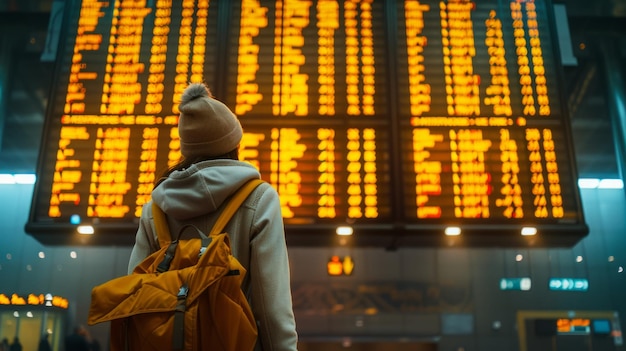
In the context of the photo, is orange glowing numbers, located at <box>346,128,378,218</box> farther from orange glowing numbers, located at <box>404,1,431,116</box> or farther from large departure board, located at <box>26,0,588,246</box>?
orange glowing numbers, located at <box>404,1,431,116</box>

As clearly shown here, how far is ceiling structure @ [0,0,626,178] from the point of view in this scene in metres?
6.08

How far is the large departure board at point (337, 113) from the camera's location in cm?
432

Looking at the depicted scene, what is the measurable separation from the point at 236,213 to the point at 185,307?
317 millimetres

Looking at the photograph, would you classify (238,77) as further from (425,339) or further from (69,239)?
(425,339)

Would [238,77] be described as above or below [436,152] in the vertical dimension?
above

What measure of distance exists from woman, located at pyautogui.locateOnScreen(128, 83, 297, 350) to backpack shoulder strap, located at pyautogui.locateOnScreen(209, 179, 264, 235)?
17 mm

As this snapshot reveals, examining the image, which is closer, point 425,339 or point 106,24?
point 106,24

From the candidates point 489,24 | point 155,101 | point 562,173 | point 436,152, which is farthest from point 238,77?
point 562,173

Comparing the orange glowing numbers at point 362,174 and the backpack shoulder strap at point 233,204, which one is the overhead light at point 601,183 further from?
the backpack shoulder strap at point 233,204

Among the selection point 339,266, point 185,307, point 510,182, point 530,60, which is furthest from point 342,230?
point 185,307

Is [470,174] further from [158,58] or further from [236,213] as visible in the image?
[236,213]

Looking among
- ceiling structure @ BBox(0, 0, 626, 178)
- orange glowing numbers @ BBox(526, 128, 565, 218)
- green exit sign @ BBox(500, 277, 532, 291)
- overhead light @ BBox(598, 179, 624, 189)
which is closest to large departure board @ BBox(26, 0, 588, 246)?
orange glowing numbers @ BBox(526, 128, 565, 218)

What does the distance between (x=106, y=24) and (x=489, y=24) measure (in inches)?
130

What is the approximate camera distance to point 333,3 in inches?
197
